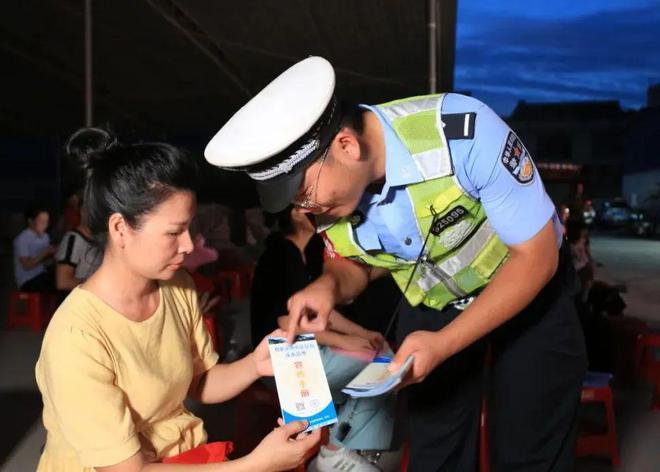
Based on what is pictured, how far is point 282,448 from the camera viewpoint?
118 cm

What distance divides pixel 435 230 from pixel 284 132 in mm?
394

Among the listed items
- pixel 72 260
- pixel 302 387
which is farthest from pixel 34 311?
pixel 302 387

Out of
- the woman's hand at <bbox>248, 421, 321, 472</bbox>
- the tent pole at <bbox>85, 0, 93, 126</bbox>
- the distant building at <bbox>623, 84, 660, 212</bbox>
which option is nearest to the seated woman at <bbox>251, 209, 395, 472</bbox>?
the woman's hand at <bbox>248, 421, 321, 472</bbox>

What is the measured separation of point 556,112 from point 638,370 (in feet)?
86.0

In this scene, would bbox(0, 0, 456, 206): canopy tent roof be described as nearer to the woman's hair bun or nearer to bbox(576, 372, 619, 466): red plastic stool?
bbox(576, 372, 619, 466): red plastic stool

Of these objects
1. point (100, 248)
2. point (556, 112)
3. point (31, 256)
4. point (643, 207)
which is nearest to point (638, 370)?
point (100, 248)

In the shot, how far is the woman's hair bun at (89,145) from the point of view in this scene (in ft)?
4.28

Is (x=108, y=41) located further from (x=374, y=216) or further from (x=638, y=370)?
(x=374, y=216)

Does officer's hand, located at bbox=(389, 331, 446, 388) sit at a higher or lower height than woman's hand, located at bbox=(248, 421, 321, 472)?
higher

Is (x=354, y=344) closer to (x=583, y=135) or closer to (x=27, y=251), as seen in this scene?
(x=27, y=251)

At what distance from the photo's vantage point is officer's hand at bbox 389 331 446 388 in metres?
1.19

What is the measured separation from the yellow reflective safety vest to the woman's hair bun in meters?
0.48

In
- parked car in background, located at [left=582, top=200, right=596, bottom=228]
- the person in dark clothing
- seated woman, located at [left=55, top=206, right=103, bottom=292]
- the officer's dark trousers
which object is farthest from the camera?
parked car in background, located at [left=582, top=200, right=596, bottom=228]

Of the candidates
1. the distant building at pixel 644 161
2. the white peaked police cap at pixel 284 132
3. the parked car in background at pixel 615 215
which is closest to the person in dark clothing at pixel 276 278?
the white peaked police cap at pixel 284 132
